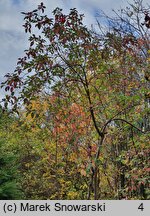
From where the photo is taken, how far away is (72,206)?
1701 millimetres

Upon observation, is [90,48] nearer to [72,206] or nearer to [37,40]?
[37,40]

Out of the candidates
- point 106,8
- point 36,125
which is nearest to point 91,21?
point 106,8

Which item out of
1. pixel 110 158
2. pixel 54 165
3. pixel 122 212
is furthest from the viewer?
pixel 54 165

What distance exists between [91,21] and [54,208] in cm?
432

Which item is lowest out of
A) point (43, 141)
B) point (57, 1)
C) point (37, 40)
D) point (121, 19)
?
point (43, 141)

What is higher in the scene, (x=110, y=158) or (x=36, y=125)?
(x=36, y=125)

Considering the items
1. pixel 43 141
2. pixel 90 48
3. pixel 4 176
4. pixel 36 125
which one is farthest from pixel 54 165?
pixel 90 48

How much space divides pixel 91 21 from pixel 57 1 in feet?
5.35

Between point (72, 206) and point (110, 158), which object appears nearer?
point (72, 206)

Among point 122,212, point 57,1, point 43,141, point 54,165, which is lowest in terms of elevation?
point 122,212

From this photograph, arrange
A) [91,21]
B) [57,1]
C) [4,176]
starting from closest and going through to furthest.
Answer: [57,1] < [91,21] < [4,176]

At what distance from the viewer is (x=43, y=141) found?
6051 mm

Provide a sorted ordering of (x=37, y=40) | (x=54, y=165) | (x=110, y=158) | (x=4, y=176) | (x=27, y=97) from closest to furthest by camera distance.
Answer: (x=27, y=97) < (x=37, y=40) < (x=110, y=158) < (x=54, y=165) < (x=4, y=176)

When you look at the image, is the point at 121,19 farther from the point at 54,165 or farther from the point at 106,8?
the point at 54,165
